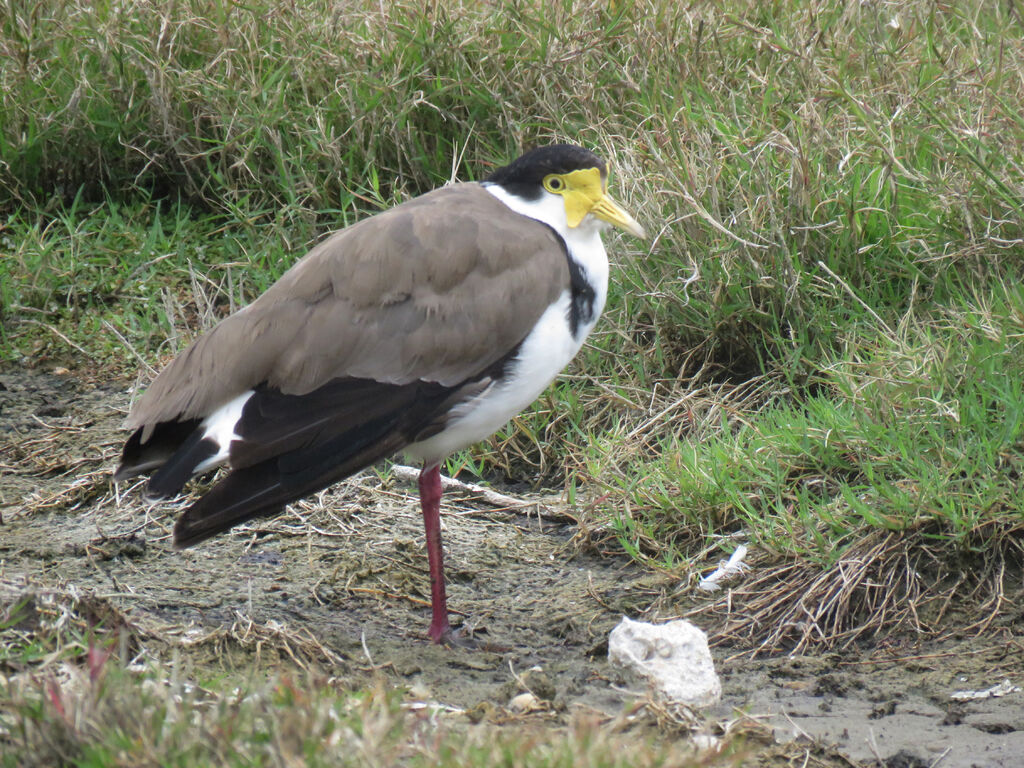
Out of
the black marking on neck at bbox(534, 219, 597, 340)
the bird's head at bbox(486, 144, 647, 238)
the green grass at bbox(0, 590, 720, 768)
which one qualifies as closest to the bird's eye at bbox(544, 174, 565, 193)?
the bird's head at bbox(486, 144, 647, 238)

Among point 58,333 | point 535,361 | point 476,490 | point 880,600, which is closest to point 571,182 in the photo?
point 535,361

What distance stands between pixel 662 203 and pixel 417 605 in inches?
66.6

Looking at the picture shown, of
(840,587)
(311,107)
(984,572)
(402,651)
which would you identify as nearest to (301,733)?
(402,651)

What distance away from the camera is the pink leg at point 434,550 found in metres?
3.54

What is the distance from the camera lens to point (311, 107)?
5.23 m

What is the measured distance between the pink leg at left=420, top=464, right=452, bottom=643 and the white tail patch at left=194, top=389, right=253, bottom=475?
57cm

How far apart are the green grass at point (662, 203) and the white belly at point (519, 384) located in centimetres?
71

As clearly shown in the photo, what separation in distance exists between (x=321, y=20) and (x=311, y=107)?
0.51 meters

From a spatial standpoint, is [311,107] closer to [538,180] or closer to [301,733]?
[538,180]

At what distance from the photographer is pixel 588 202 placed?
361 cm

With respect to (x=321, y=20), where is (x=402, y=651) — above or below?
below

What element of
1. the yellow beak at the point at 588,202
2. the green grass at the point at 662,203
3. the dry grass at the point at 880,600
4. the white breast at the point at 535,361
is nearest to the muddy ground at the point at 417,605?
the dry grass at the point at 880,600

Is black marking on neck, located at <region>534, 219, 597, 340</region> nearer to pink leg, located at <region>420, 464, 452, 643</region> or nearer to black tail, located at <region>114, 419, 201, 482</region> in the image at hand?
pink leg, located at <region>420, 464, 452, 643</region>

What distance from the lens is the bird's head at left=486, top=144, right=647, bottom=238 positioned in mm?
3594
